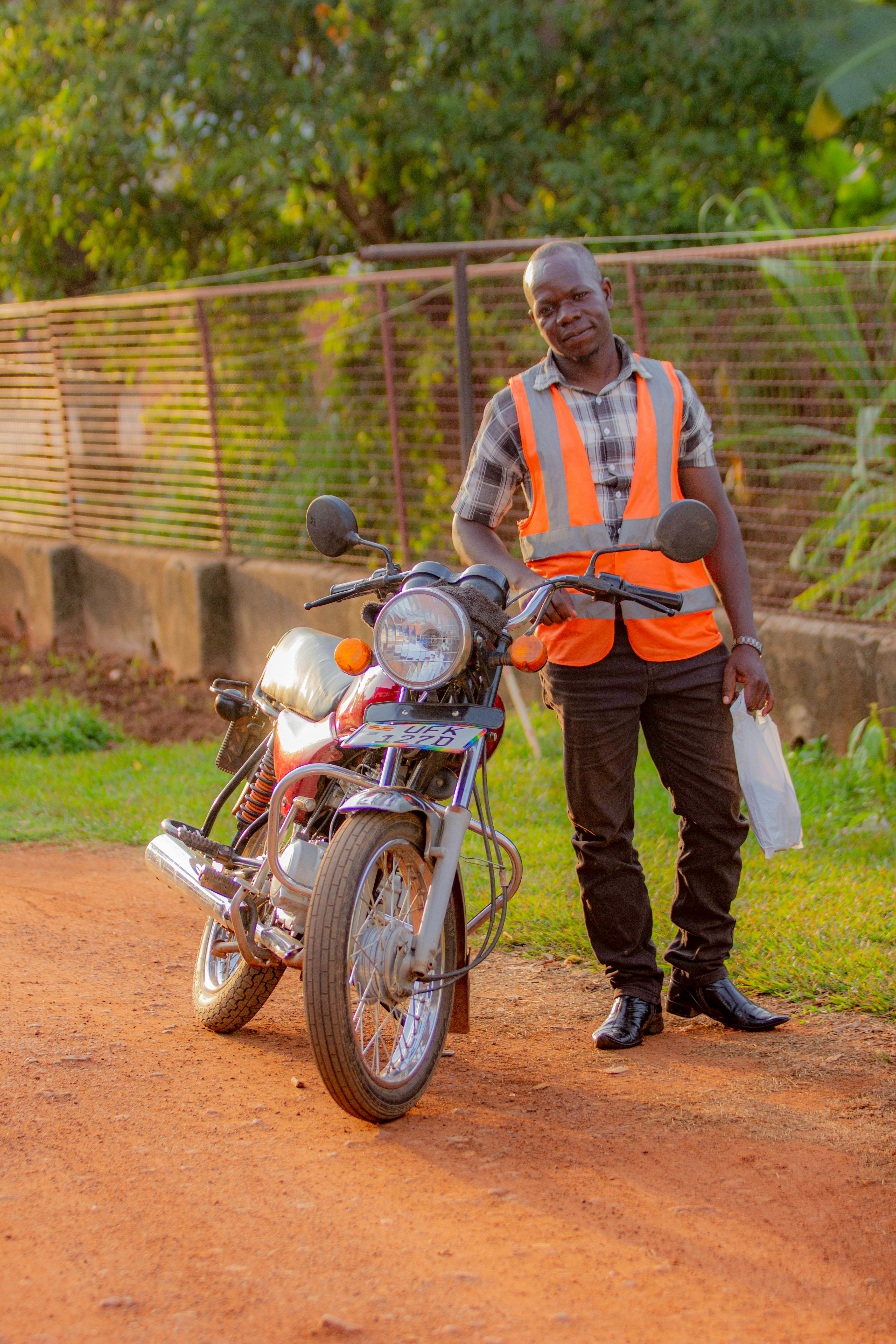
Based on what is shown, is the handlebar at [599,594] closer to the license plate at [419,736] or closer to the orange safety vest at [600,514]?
the license plate at [419,736]

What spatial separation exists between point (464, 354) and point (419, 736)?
442 centimetres

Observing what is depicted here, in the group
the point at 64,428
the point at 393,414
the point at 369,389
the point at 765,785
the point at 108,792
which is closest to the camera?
the point at 765,785

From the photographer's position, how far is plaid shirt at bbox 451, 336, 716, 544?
392 centimetres

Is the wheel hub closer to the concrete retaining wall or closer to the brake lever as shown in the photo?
the brake lever

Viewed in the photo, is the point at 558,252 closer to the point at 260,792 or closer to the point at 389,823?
the point at 389,823

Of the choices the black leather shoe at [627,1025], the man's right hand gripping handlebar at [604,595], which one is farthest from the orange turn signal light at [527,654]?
the black leather shoe at [627,1025]

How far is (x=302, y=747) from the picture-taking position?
395 cm

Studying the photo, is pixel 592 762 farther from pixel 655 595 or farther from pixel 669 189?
pixel 669 189

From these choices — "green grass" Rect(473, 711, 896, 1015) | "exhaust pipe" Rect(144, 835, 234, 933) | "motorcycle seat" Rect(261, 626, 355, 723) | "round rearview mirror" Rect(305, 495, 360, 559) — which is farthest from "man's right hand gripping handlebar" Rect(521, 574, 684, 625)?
"green grass" Rect(473, 711, 896, 1015)

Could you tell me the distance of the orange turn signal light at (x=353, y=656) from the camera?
3.56 metres

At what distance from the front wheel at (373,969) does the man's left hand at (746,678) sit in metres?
1.00

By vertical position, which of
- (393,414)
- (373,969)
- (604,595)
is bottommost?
(373,969)

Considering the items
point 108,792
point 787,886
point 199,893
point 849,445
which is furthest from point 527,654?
point 849,445

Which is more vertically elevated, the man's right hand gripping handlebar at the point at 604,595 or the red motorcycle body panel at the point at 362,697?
the man's right hand gripping handlebar at the point at 604,595
